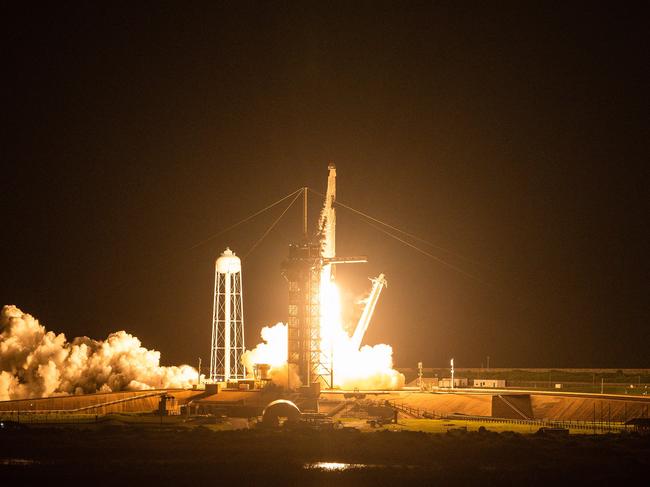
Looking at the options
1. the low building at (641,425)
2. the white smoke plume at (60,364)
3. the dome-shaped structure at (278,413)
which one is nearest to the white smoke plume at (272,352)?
the white smoke plume at (60,364)

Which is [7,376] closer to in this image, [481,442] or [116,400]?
[116,400]

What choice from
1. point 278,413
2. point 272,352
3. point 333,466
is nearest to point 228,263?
point 272,352

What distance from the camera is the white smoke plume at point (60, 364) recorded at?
73875 mm

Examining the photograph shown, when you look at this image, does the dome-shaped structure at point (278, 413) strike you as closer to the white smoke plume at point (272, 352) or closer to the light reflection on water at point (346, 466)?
the light reflection on water at point (346, 466)

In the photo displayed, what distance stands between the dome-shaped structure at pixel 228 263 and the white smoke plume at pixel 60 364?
37.9ft

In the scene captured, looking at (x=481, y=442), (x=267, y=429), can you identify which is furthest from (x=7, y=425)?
(x=481, y=442)

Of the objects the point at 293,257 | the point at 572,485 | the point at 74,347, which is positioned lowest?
the point at 572,485

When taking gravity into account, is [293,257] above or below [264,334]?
above

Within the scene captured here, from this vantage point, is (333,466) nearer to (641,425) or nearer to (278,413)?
(278,413)

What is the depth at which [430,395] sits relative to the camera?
217 ft

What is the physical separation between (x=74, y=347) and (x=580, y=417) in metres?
42.6

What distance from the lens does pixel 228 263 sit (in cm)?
7500

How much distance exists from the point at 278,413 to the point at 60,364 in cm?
3013

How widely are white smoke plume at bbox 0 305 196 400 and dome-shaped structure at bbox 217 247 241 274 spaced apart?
454 inches
